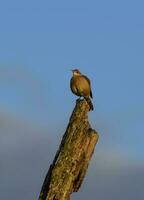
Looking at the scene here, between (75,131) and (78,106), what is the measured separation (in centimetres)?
217

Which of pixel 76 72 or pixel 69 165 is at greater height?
pixel 76 72

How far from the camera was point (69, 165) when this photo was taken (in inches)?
619

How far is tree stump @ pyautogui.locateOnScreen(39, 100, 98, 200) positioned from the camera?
15.6 metres

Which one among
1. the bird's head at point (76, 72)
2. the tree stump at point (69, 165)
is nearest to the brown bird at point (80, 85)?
the bird's head at point (76, 72)

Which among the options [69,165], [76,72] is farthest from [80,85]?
[69,165]

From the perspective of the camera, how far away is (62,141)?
16.2 metres

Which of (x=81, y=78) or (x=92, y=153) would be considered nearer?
(x=92, y=153)

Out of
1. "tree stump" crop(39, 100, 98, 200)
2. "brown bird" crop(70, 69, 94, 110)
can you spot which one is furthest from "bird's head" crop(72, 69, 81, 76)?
"tree stump" crop(39, 100, 98, 200)

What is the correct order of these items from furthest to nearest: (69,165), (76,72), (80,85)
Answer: (76,72)
(80,85)
(69,165)

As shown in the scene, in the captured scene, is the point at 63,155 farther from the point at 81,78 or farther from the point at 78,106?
the point at 81,78

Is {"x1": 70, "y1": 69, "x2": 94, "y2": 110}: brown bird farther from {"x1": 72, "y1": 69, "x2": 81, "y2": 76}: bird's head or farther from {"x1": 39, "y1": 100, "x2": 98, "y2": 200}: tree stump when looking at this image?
{"x1": 39, "y1": 100, "x2": 98, "y2": 200}: tree stump

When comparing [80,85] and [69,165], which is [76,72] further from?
[69,165]

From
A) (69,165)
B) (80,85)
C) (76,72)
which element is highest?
(76,72)

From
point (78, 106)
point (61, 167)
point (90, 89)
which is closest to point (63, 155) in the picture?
point (61, 167)
